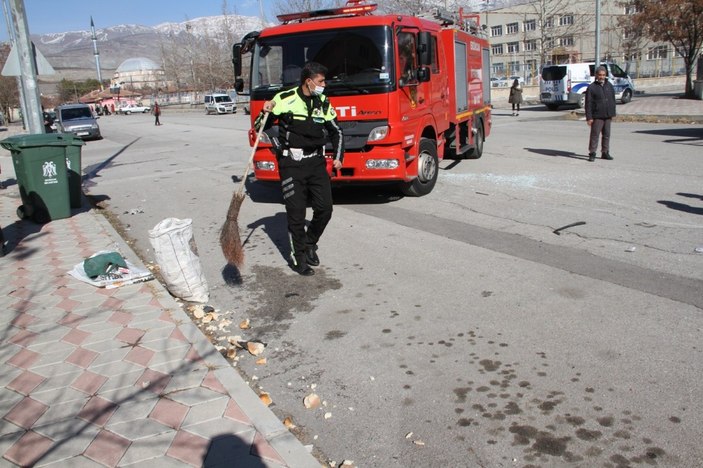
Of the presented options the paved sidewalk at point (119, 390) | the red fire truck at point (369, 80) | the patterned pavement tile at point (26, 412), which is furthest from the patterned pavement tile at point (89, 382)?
the red fire truck at point (369, 80)

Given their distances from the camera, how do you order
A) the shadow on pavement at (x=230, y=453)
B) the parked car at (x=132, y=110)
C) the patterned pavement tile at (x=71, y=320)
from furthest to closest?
the parked car at (x=132, y=110) → the patterned pavement tile at (x=71, y=320) → the shadow on pavement at (x=230, y=453)

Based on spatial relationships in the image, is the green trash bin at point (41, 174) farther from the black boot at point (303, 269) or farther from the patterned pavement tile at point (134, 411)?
the patterned pavement tile at point (134, 411)

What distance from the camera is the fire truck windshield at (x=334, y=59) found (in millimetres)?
8117

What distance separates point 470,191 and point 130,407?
23.8ft

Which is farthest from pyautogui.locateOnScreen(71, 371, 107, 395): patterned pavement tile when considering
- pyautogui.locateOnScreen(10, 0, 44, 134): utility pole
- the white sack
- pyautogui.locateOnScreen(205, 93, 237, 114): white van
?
pyautogui.locateOnScreen(205, 93, 237, 114): white van

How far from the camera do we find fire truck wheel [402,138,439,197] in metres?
9.27

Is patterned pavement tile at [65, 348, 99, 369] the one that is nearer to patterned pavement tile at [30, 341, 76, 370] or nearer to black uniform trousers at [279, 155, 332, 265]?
patterned pavement tile at [30, 341, 76, 370]

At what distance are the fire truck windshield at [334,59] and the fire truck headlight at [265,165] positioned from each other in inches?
38.4

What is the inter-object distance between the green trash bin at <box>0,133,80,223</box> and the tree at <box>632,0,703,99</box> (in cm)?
2909

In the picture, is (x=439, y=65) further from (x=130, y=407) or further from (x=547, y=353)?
(x=130, y=407)

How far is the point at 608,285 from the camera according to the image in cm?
521

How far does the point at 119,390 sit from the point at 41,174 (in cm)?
609

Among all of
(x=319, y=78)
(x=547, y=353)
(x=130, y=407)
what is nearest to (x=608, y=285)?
(x=547, y=353)

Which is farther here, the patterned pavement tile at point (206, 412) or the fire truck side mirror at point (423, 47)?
the fire truck side mirror at point (423, 47)
